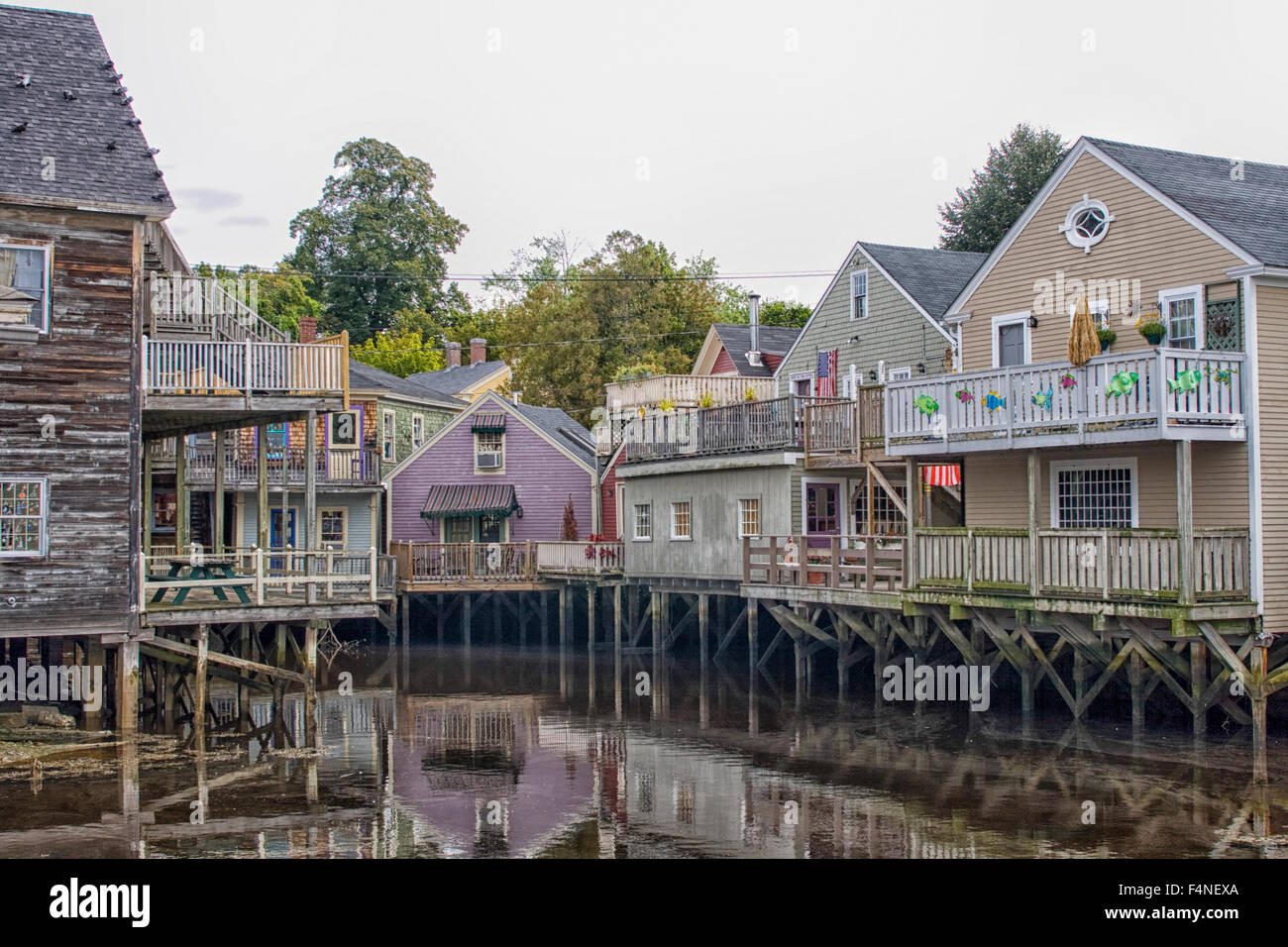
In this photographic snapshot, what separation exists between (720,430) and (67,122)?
1660cm

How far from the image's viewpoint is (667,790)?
67.6 ft

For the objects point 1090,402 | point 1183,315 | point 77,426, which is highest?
point 1183,315

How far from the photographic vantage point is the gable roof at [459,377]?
193ft

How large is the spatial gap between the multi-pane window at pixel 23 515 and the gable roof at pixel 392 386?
72.9 ft

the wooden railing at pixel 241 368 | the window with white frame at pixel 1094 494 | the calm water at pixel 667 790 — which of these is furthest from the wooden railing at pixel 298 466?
the window with white frame at pixel 1094 494

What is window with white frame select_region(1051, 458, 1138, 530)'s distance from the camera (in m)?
24.5

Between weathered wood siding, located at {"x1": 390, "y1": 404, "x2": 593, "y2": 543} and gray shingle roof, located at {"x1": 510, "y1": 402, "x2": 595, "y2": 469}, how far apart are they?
32cm

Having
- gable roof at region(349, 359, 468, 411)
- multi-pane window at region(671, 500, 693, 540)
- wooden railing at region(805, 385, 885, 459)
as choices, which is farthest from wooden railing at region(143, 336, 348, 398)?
gable roof at region(349, 359, 468, 411)

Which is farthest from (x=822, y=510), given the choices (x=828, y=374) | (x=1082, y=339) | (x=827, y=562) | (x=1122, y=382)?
(x=1122, y=382)

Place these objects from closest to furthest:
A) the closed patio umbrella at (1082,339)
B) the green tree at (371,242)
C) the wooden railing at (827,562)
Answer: the closed patio umbrella at (1082,339)
the wooden railing at (827,562)
the green tree at (371,242)

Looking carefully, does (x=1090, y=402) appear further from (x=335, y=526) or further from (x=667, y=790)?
(x=335, y=526)

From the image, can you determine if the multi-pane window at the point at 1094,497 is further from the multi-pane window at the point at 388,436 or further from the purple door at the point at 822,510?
the multi-pane window at the point at 388,436

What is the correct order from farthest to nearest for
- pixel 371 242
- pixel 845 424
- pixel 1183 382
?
pixel 371 242
pixel 845 424
pixel 1183 382

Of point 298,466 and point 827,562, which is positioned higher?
point 298,466
